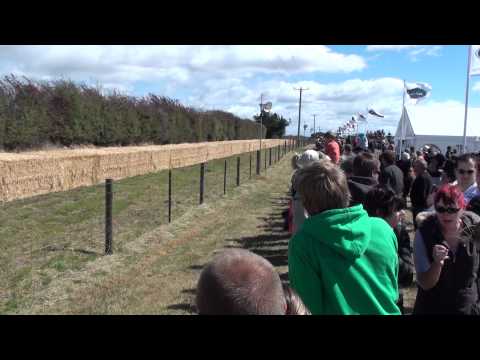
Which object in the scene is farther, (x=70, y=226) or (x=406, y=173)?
(x=406, y=173)

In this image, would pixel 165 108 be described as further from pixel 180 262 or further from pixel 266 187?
pixel 180 262

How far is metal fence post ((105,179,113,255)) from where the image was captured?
8.23 metres

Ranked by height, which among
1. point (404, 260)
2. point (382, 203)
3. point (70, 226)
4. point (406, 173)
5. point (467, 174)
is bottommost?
point (70, 226)

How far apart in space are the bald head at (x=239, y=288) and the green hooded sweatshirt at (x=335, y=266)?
2.48 feet

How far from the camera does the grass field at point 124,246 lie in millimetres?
6281

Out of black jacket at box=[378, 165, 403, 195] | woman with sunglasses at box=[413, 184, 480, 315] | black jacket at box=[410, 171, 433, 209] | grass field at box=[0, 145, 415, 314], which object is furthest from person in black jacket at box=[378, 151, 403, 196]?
woman with sunglasses at box=[413, 184, 480, 315]

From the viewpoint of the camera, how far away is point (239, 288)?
1.53 meters

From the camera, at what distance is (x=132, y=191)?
16.1 meters

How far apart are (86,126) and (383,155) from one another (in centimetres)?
2135

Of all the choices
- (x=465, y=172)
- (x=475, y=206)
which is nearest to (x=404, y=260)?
(x=475, y=206)

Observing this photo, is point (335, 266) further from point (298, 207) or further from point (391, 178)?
point (391, 178)

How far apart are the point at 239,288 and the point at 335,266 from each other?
927 millimetres

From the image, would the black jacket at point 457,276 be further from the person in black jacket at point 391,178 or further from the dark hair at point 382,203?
the person in black jacket at point 391,178

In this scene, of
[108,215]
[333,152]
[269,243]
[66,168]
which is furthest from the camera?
[66,168]
